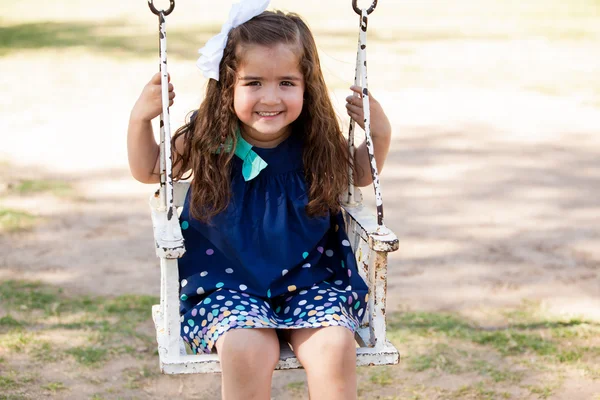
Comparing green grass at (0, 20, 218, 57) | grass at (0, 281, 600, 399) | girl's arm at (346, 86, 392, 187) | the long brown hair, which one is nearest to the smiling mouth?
the long brown hair

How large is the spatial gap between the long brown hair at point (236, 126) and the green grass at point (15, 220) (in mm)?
2621

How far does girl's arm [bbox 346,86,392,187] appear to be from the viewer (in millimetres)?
2879

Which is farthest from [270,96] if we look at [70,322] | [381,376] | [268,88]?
[70,322]

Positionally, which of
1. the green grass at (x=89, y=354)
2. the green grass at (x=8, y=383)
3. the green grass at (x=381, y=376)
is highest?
the green grass at (x=8, y=383)

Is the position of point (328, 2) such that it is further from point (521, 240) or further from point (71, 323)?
point (71, 323)

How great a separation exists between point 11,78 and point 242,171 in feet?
24.9

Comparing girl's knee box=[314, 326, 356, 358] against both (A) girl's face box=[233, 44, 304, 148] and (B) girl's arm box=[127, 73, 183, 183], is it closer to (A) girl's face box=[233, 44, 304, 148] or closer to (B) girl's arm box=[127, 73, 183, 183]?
(A) girl's face box=[233, 44, 304, 148]

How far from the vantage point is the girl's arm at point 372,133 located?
9.45 ft

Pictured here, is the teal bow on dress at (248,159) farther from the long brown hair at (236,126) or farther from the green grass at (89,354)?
the green grass at (89,354)

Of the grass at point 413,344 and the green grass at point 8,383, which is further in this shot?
the grass at point 413,344

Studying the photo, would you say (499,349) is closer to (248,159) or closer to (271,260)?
(271,260)

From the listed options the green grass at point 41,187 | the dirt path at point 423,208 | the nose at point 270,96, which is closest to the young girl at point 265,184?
the nose at point 270,96

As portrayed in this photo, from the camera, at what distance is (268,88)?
2.71 meters

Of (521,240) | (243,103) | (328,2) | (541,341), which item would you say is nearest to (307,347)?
(243,103)
